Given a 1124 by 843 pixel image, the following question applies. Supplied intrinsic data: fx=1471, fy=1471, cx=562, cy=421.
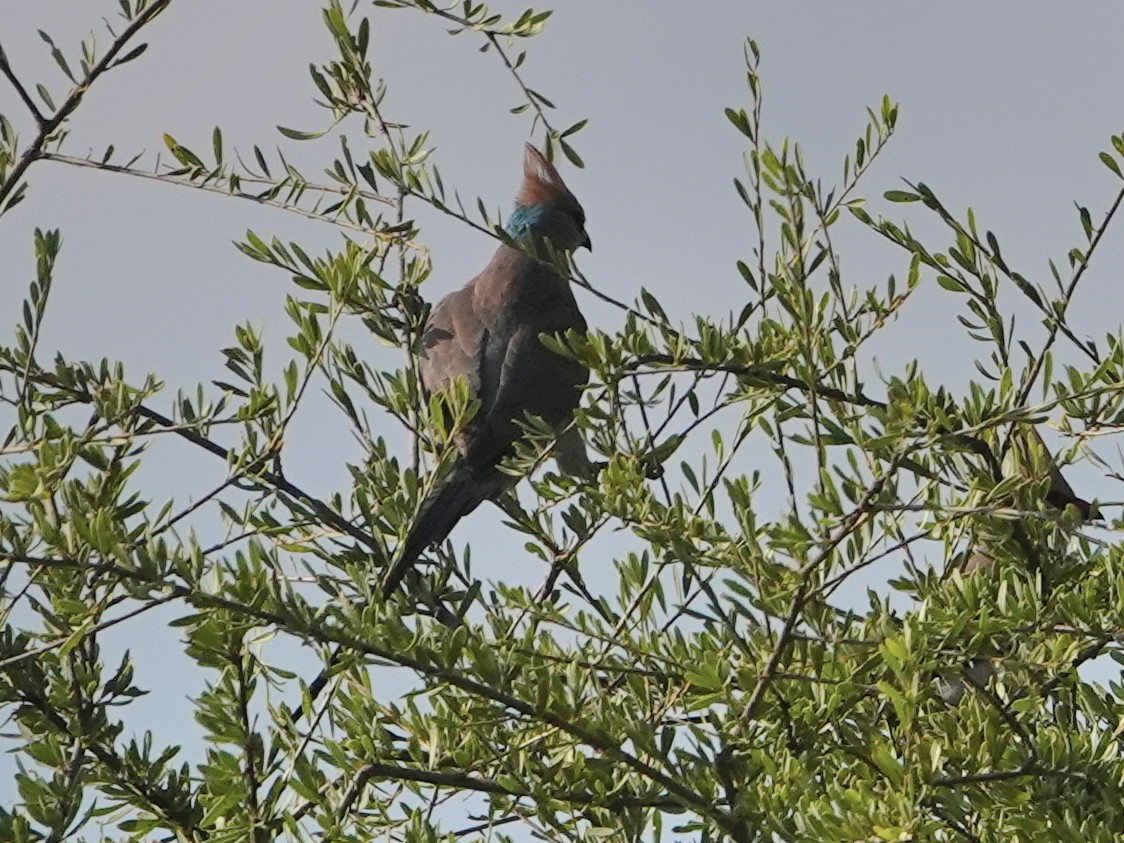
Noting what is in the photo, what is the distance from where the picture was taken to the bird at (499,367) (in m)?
3.83

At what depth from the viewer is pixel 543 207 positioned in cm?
563

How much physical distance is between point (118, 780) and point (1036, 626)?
4.39ft

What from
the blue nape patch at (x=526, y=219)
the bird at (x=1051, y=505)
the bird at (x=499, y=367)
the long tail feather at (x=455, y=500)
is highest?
the blue nape patch at (x=526, y=219)

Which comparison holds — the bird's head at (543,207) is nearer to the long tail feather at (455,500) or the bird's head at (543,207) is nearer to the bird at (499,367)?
the bird at (499,367)

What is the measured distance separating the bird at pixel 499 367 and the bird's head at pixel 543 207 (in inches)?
7.1

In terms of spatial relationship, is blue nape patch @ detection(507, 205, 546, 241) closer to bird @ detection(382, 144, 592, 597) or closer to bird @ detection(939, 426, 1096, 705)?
bird @ detection(382, 144, 592, 597)

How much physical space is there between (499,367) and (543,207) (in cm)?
128

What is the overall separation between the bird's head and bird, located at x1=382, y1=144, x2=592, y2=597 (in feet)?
0.59

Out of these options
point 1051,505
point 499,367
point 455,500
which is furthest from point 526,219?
point 1051,505

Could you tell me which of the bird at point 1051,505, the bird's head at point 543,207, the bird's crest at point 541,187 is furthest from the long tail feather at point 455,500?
the bird's crest at point 541,187

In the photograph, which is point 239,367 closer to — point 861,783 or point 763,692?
point 763,692

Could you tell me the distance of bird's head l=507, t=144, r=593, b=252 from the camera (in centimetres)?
561

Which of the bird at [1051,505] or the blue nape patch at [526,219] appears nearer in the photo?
the bird at [1051,505]

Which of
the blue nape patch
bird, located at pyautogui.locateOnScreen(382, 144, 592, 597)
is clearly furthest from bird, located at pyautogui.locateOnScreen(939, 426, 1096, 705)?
the blue nape patch
